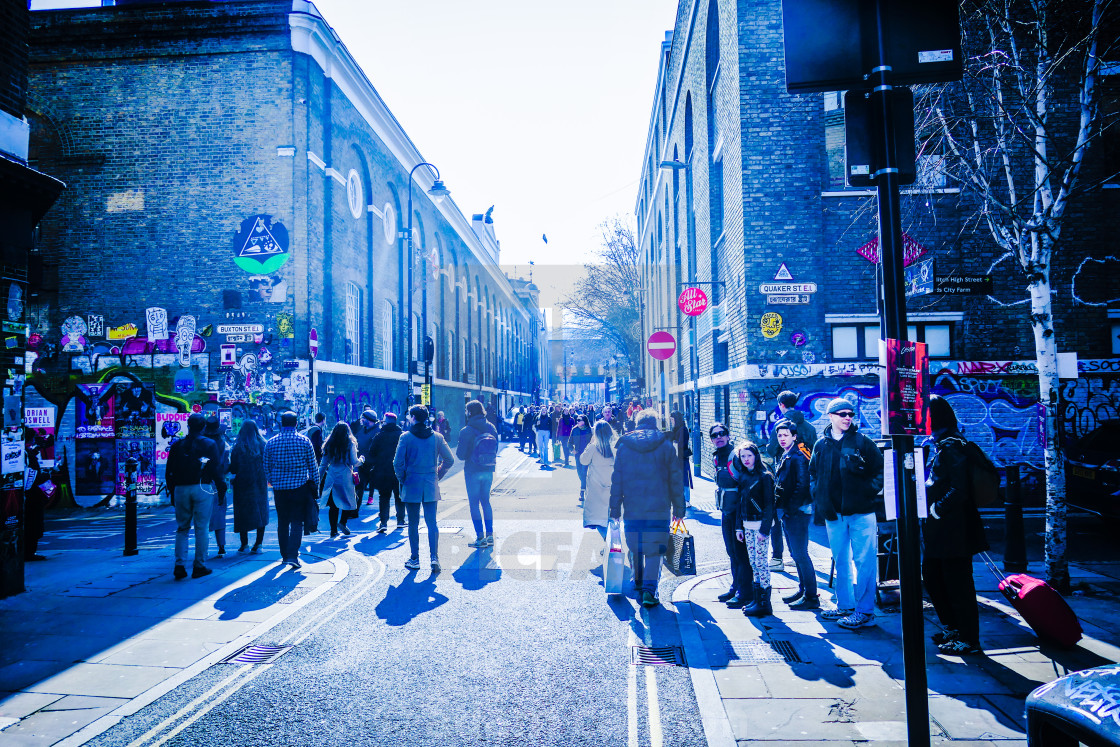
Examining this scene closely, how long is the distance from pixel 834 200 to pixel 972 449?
7.99m

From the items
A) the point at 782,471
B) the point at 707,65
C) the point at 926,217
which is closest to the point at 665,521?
the point at 782,471

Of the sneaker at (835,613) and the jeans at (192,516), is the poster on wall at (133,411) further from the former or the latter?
the sneaker at (835,613)

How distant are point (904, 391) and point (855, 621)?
3178 mm

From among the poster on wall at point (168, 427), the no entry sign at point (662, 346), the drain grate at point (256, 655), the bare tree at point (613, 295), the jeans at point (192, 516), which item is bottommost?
the drain grate at point (256, 655)

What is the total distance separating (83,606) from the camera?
6.29 metres

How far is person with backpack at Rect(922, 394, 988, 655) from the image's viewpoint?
15.5 feet

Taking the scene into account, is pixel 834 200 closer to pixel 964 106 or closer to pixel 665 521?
pixel 964 106

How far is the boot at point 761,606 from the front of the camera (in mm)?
5766

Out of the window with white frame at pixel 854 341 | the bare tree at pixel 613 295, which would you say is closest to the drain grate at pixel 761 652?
the window with white frame at pixel 854 341

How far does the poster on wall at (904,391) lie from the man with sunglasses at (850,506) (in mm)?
2407

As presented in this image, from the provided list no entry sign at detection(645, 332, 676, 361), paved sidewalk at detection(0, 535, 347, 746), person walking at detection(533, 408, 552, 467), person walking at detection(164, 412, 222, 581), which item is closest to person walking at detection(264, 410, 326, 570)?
paved sidewalk at detection(0, 535, 347, 746)

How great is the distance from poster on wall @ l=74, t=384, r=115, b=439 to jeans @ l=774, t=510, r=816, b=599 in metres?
14.6

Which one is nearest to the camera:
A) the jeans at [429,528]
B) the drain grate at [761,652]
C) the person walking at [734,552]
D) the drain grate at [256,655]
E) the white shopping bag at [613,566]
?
the drain grate at [761,652]

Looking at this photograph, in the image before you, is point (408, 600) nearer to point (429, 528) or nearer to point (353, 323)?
point (429, 528)
